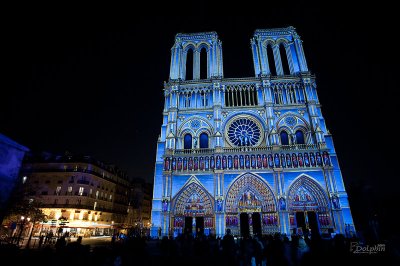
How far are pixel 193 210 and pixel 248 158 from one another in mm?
8596

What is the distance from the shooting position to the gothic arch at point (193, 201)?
83.1 feet

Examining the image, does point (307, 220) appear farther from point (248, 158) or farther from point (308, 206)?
point (248, 158)

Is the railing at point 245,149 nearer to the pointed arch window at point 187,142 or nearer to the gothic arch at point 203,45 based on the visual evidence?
the pointed arch window at point 187,142

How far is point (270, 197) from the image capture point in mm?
24938

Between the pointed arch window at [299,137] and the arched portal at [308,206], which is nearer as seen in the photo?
the arched portal at [308,206]

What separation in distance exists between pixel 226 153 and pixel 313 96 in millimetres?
13894

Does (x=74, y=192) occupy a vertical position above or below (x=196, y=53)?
below

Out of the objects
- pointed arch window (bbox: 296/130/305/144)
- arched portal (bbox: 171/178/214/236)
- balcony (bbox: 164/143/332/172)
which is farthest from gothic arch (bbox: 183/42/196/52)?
arched portal (bbox: 171/178/214/236)

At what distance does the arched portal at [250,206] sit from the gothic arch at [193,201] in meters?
2.19

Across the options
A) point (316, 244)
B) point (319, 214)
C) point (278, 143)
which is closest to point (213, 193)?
point (278, 143)

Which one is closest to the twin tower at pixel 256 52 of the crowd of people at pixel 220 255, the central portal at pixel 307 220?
the central portal at pixel 307 220

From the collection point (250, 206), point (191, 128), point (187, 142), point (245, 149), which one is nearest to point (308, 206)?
point (250, 206)

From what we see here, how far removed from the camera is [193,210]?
25.4 m

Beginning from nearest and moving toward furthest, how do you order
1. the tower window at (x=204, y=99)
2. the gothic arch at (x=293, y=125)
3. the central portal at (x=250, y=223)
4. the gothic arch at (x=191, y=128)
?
the central portal at (x=250, y=223) → the gothic arch at (x=293, y=125) → the gothic arch at (x=191, y=128) → the tower window at (x=204, y=99)
